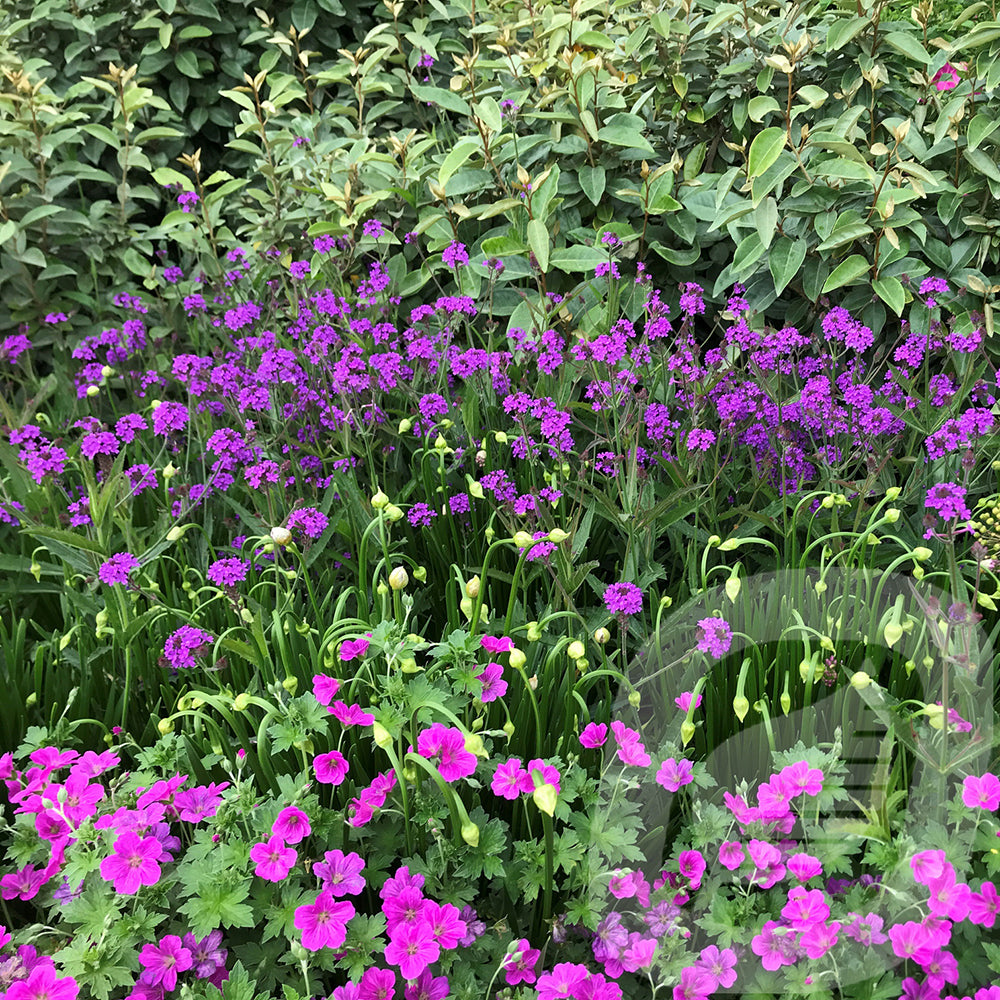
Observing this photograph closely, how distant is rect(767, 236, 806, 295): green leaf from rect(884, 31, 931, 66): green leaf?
0.60 metres

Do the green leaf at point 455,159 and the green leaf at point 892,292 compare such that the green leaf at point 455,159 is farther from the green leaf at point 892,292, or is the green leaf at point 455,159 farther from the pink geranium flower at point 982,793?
the pink geranium flower at point 982,793

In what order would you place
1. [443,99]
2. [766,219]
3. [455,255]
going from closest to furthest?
1. [766,219]
2. [455,255]
3. [443,99]

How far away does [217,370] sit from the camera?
7.47ft

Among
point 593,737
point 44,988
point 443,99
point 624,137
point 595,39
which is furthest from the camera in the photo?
point 443,99

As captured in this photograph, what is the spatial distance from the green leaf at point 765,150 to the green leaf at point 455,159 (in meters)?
0.79

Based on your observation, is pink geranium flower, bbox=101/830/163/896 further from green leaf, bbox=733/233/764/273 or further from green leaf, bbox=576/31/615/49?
green leaf, bbox=576/31/615/49

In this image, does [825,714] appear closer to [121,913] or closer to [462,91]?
[121,913]

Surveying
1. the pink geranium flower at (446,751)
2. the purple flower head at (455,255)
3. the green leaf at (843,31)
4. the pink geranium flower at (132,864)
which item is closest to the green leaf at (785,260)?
the green leaf at (843,31)

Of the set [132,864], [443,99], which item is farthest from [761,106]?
[132,864]

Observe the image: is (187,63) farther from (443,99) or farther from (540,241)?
(540,241)

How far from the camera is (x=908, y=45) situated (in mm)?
2486

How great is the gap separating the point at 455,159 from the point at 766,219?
90cm

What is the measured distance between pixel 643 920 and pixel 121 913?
2.48 feet

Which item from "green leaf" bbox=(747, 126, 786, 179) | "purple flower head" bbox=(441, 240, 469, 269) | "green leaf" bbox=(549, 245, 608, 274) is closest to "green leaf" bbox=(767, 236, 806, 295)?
"green leaf" bbox=(747, 126, 786, 179)
